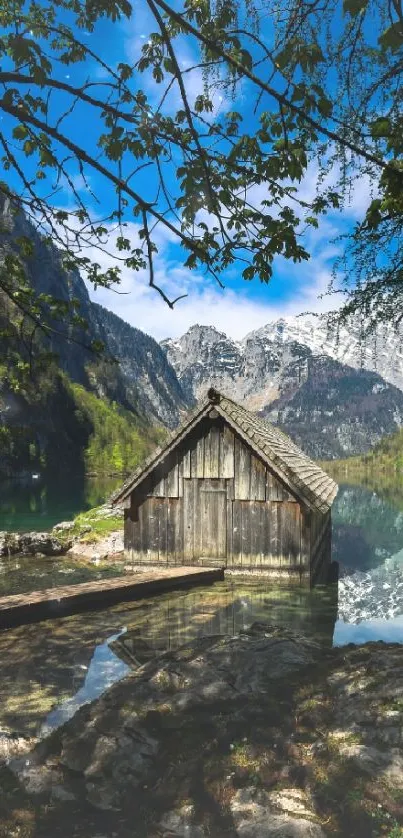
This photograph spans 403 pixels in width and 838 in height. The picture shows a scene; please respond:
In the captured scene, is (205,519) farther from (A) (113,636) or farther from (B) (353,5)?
(B) (353,5)

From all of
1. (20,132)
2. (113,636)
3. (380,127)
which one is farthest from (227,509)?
(380,127)

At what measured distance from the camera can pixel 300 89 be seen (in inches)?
177

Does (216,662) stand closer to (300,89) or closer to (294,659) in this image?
(294,659)

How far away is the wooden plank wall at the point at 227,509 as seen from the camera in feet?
57.2

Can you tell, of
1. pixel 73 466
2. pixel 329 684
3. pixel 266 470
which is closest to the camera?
pixel 329 684

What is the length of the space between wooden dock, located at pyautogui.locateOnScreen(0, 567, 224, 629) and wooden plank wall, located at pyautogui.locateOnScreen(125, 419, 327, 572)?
104cm

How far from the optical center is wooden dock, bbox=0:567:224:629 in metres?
12.6

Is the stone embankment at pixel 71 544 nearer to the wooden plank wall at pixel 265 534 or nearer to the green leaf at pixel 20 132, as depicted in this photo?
the wooden plank wall at pixel 265 534

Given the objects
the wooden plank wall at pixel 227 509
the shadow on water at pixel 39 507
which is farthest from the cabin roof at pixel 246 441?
the shadow on water at pixel 39 507

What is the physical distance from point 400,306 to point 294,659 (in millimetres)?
5626

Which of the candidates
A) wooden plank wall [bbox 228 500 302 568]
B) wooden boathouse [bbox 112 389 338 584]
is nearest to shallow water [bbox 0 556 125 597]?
wooden boathouse [bbox 112 389 338 584]

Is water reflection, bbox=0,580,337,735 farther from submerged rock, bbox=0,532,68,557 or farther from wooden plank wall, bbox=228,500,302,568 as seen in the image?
submerged rock, bbox=0,532,68,557

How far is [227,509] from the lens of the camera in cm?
1814

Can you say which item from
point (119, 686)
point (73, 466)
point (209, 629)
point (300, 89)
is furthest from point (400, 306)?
point (73, 466)
